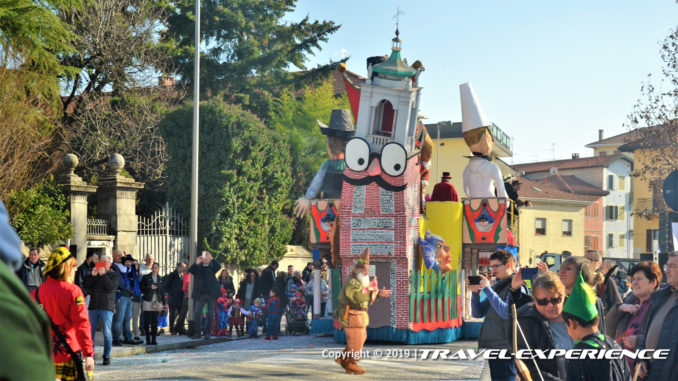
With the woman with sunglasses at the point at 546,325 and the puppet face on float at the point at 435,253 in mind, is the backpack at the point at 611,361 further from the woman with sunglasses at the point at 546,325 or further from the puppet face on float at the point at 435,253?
the puppet face on float at the point at 435,253

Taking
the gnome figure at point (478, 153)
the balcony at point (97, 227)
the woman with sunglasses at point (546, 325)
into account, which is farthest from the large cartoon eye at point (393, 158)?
the woman with sunglasses at point (546, 325)

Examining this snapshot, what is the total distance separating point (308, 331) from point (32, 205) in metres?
7.62

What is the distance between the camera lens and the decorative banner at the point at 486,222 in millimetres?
20359

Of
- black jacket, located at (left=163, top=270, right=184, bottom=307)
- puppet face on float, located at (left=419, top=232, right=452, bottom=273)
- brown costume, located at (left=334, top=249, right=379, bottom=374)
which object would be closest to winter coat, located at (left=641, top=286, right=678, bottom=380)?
brown costume, located at (left=334, top=249, right=379, bottom=374)

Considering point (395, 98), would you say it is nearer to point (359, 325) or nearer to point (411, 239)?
point (411, 239)

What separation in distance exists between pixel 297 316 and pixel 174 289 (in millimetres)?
3231

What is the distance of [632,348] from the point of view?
6.87m

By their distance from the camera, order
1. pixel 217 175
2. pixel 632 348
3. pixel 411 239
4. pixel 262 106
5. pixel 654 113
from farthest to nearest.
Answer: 1. pixel 262 106
2. pixel 654 113
3. pixel 217 175
4. pixel 411 239
5. pixel 632 348

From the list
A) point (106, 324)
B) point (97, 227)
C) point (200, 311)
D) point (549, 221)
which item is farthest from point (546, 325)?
point (549, 221)

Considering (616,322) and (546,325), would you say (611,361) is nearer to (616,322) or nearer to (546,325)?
(546,325)

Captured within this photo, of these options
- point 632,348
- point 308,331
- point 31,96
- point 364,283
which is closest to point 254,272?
point 308,331

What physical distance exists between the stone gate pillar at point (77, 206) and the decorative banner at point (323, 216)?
6.01 meters

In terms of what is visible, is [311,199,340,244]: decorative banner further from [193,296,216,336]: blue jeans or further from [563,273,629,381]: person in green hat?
[563,273,629,381]: person in green hat

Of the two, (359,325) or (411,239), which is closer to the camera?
(359,325)
